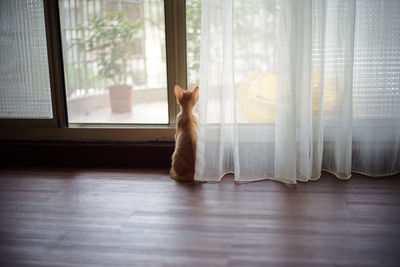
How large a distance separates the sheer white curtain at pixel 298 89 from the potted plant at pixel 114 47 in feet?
2.12

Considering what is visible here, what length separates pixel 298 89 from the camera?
6.61 ft

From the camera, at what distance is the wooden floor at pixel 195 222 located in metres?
1.37

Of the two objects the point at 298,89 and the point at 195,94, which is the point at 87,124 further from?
the point at 298,89

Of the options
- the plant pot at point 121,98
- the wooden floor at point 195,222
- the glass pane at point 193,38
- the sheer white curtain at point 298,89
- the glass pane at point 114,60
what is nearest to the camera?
the wooden floor at point 195,222

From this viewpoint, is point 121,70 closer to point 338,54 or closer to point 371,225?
point 338,54

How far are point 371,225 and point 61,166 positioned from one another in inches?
73.8

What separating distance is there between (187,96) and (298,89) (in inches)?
23.6

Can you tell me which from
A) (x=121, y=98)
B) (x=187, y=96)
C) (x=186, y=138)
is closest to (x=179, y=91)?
(x=187, y=96)

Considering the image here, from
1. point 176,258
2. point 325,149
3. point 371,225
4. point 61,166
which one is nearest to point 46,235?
point 176,258

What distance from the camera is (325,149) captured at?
7.00ft

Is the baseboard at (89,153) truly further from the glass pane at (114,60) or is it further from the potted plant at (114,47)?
the potted plant at (114,47)

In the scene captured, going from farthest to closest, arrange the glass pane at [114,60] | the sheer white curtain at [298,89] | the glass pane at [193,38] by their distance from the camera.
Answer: the glass pane at [114,60] < the glass pane at [193,38] < the sheer white curtain at [298,89]

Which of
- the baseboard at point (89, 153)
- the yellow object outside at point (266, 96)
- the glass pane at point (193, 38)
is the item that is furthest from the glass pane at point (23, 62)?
the yellow object outside at point (266, 96)

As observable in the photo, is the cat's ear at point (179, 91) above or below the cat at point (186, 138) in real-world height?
above
